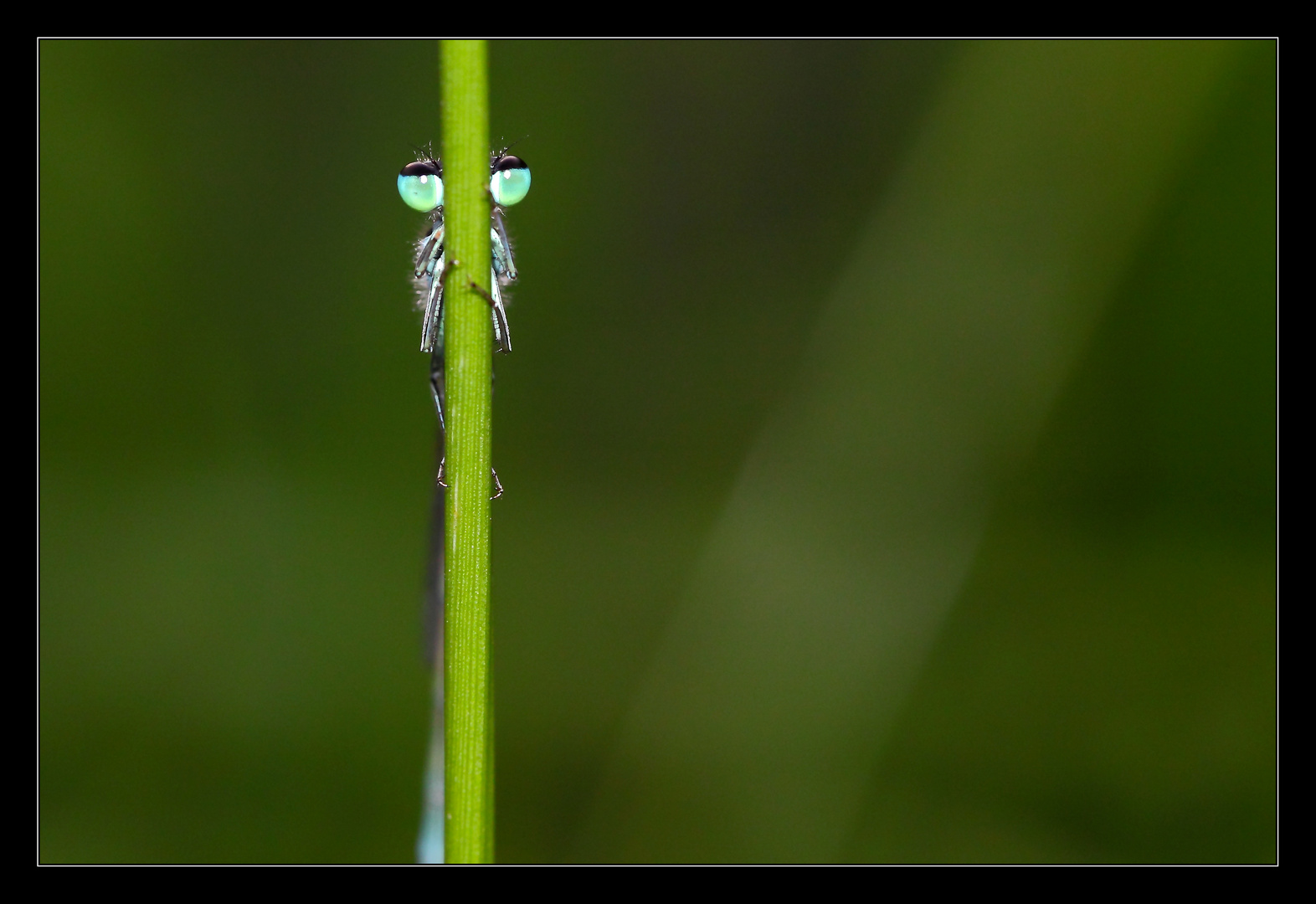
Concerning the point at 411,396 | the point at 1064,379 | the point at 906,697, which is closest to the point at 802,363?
the point at 1064,379

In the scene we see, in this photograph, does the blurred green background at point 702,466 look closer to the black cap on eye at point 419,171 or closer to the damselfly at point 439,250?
the damselfly at point 439,250

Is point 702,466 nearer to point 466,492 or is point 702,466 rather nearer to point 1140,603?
point 1140,603

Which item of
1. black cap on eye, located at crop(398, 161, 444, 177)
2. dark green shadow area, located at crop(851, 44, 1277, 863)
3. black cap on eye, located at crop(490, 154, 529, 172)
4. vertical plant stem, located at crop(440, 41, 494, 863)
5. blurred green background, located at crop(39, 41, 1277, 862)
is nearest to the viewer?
vertical plant stem, located at crop(440, 41, 494, 863)

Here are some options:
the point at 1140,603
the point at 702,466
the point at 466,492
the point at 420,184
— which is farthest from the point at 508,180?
the point at 1140,603

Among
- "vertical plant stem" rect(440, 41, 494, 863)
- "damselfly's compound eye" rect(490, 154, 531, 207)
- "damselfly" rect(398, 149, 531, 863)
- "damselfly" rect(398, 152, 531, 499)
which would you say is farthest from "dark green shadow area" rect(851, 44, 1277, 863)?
"damselfly's compound eye" rect(490, 154, 531, 207)

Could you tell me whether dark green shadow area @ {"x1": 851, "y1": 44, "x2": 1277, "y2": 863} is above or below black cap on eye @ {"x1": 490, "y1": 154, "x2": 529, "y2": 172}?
below

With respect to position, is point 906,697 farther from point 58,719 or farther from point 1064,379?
point 58,719

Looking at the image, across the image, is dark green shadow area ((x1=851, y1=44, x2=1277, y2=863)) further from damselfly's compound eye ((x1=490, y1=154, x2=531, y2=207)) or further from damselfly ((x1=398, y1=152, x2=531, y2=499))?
damselfly's compound eye ((x1=490, y1=154, x2=531, y2=207))
